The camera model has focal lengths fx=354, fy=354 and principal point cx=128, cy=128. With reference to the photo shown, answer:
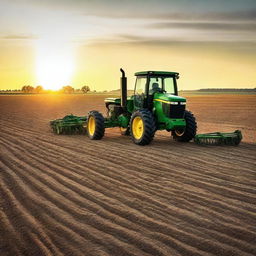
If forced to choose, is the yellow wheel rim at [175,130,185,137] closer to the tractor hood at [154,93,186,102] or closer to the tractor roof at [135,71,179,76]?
the tractor hood at [154,93,186,102]

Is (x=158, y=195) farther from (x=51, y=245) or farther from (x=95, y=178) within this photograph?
(x=51, y=245)

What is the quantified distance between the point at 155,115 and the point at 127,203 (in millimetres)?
5744

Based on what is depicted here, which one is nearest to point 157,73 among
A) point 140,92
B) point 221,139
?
point 140,92

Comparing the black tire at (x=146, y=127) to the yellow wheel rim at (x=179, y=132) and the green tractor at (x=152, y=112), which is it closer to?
the green tractor at (x=152, y=112)

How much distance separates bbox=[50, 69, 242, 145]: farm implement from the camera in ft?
32.1

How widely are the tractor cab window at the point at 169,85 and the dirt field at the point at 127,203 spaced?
8.75 feet

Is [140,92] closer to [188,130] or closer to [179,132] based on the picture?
[179,132]

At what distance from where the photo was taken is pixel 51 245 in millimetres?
3689

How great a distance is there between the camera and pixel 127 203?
193 inches

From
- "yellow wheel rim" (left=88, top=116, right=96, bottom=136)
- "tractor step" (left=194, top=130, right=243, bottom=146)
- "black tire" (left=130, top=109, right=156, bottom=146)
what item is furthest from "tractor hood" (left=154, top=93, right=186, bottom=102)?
"yellow wheel rim" (left=88, top=116, right=96, bottom=136)

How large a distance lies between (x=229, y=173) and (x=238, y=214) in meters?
2.15

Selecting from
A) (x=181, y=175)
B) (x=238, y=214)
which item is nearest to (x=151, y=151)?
(x=181, y=175)

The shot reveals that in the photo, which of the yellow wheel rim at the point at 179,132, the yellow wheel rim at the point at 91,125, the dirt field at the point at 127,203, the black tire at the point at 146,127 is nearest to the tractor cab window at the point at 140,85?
the black tire at the point at 146,127

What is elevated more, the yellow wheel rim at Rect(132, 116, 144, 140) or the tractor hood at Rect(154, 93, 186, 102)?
the tractor hood at Rect(154, 93, 186, 102)
